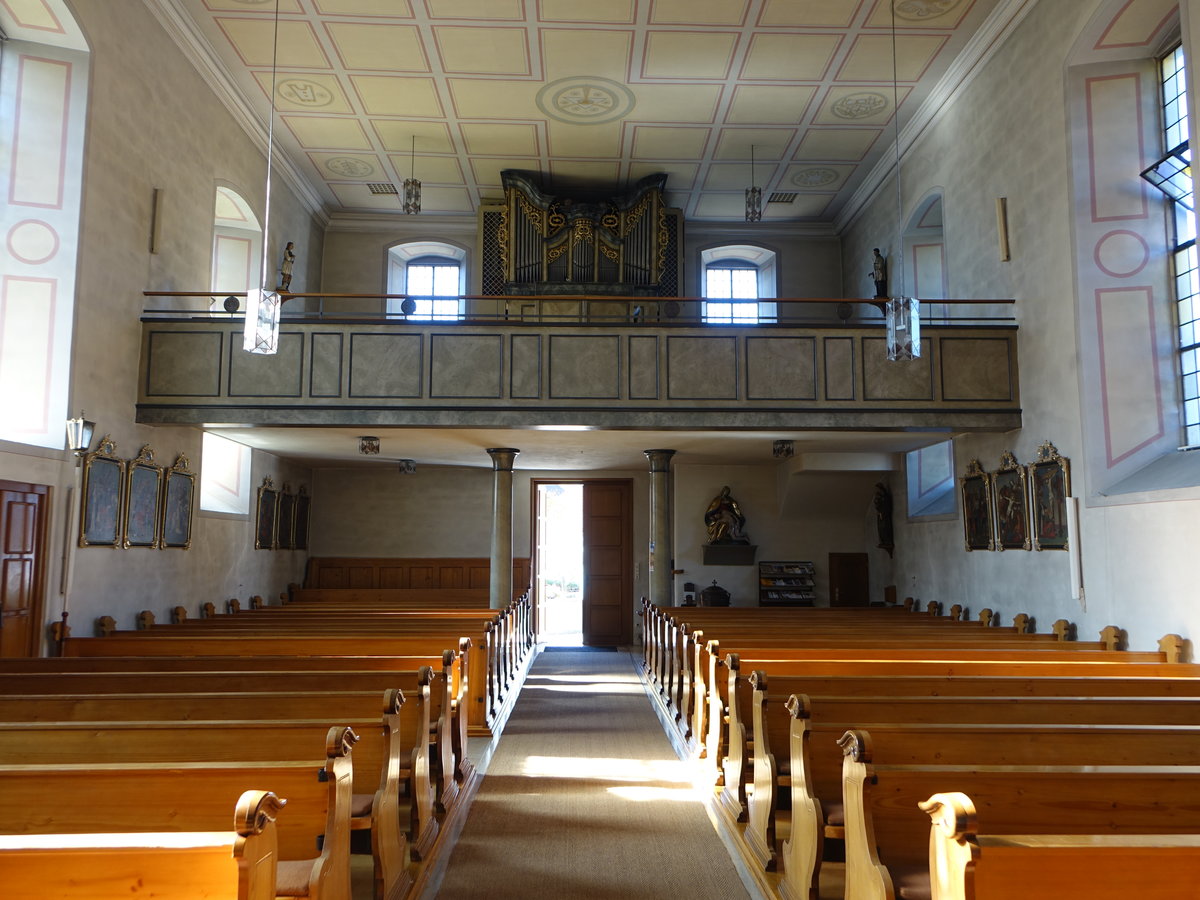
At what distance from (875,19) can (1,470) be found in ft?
29.2

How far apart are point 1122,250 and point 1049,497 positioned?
2226mm

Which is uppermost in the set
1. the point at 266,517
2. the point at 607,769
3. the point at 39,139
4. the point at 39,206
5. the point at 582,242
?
the point at 582,242

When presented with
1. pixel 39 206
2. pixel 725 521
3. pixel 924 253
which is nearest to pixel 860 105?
pixel 924 253

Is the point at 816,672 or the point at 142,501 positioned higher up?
the point at 142,501

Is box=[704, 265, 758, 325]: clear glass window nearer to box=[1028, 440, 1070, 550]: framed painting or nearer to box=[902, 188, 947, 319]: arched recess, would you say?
box=[902, 188, 947, 319]: arched recess

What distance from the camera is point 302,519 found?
45.4ft

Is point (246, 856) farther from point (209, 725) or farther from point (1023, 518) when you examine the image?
point (1023, 518)

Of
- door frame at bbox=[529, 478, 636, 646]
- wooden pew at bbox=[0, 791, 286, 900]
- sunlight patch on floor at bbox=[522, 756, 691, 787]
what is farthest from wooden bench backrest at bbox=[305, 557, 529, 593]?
wooden pew at bbox=[0, 791, 286, 900]

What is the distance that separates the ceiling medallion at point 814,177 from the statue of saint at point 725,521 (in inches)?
188

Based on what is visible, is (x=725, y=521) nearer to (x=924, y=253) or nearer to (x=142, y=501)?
(x=924, y=253)

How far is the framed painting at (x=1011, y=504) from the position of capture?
327 inches

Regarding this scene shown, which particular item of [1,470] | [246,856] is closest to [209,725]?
[246,856]

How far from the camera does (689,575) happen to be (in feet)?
45.9

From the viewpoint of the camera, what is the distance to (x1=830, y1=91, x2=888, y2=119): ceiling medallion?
1045 centimetres
